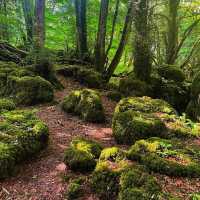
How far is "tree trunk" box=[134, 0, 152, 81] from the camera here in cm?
985

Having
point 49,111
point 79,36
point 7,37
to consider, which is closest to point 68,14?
point 79,36

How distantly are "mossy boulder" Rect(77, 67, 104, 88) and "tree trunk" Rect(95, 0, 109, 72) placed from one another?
32.6 inches

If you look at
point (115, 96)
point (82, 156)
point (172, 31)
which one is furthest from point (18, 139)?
point (172, 31)

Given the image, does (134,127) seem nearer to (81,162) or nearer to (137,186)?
(81,162)

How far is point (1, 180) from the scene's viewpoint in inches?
203

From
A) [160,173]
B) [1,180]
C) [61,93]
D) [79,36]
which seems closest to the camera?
[160,173]

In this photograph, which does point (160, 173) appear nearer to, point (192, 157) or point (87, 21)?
point (192, 157)

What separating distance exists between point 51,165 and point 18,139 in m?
0.75

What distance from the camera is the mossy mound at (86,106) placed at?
812cm

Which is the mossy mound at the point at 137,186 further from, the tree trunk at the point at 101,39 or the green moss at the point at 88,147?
the tree trunk at the point at 101,39

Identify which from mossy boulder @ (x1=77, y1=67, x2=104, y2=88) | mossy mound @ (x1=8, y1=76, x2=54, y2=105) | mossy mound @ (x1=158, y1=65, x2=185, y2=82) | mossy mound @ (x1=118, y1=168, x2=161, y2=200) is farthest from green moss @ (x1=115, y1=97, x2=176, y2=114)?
mossy boulder @ (x1=77, y1=67, x2=104, y2=88)

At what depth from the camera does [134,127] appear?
6422 millimetres

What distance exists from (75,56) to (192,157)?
9.99 metres

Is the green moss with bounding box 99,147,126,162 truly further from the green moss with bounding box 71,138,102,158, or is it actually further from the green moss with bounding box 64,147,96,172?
the green moss with bounding box 71,138,102,158
